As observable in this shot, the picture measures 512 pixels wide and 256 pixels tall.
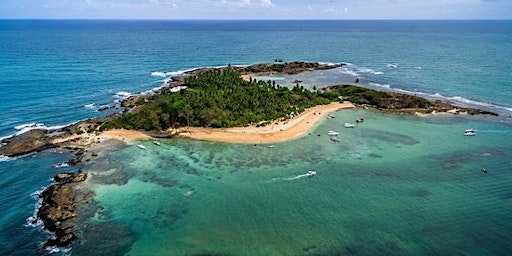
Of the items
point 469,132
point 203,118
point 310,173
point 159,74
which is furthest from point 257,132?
point 159,74

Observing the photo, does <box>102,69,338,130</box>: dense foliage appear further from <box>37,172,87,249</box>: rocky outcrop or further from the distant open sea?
<box>37,172,87,249</box>: rocky outcrop

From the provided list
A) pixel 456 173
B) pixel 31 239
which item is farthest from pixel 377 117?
pixel 31 239

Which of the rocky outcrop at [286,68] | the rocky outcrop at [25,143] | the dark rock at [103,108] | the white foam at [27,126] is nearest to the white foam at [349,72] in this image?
the rocky outcrop at [286,68]

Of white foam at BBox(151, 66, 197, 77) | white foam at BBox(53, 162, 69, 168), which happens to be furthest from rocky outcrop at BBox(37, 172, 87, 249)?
white foam at BBox(151, 66, 197, 77)

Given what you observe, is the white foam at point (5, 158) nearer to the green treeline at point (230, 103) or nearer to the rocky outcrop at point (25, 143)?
the rocky outcrop at point (25, 143)

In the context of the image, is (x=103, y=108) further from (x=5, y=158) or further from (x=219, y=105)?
(x=5, y=158)

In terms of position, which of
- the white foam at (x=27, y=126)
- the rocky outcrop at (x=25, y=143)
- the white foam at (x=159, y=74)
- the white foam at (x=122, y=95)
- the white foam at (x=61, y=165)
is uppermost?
the white foam at (x=159, y=74)
